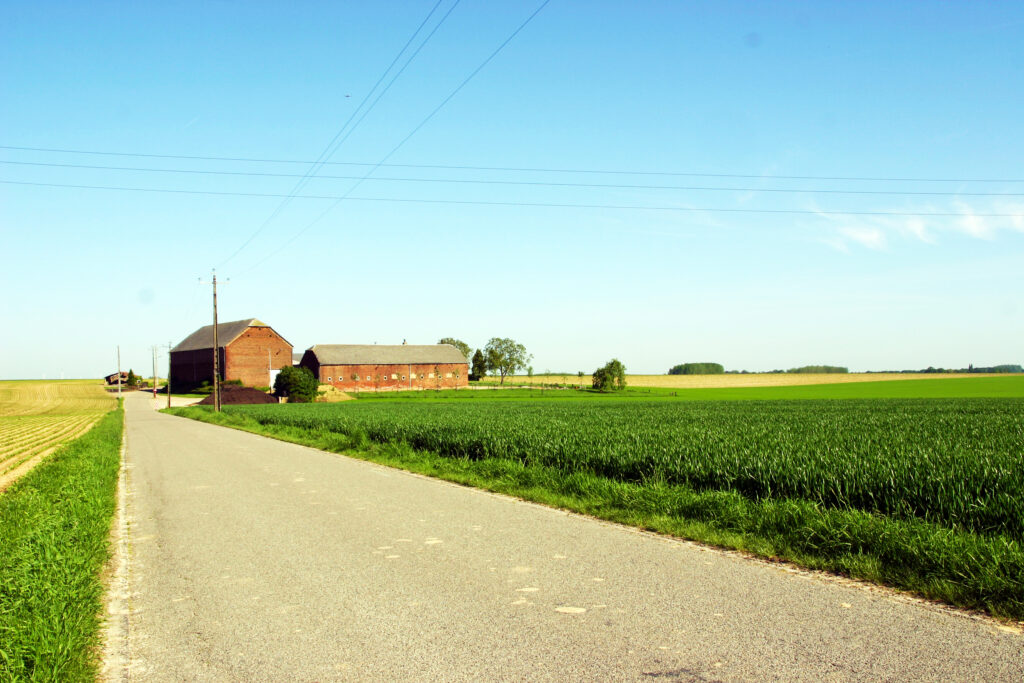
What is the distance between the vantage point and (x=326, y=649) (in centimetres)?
515

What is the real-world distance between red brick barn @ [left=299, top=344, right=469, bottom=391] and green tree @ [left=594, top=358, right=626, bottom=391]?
2951 cm

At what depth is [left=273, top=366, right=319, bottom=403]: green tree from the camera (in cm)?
7438

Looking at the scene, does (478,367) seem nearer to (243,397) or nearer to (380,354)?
(380,354)

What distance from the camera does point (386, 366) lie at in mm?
109562

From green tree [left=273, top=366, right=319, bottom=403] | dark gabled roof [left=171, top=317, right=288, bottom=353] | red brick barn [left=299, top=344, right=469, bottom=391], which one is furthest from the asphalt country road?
dark gabled roof [left=171, top=317, right=288, bottom=353]

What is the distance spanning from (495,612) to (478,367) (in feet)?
475

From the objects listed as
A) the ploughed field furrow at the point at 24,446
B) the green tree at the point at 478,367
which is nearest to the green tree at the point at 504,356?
the green tree at the point at 478,367

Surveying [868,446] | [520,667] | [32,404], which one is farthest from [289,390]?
[520,667]

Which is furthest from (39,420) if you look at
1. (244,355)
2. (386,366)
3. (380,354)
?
(380,354)

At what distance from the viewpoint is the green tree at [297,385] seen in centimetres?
7438

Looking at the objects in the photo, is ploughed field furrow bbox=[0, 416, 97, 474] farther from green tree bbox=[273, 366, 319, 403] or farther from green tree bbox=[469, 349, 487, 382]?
green tree bbox=[469, 349, 487, 382]

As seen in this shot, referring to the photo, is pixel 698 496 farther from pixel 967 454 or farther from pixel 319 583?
pixel 319 583

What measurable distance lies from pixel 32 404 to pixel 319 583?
91.7m

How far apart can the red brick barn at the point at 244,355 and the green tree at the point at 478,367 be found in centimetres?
4814
